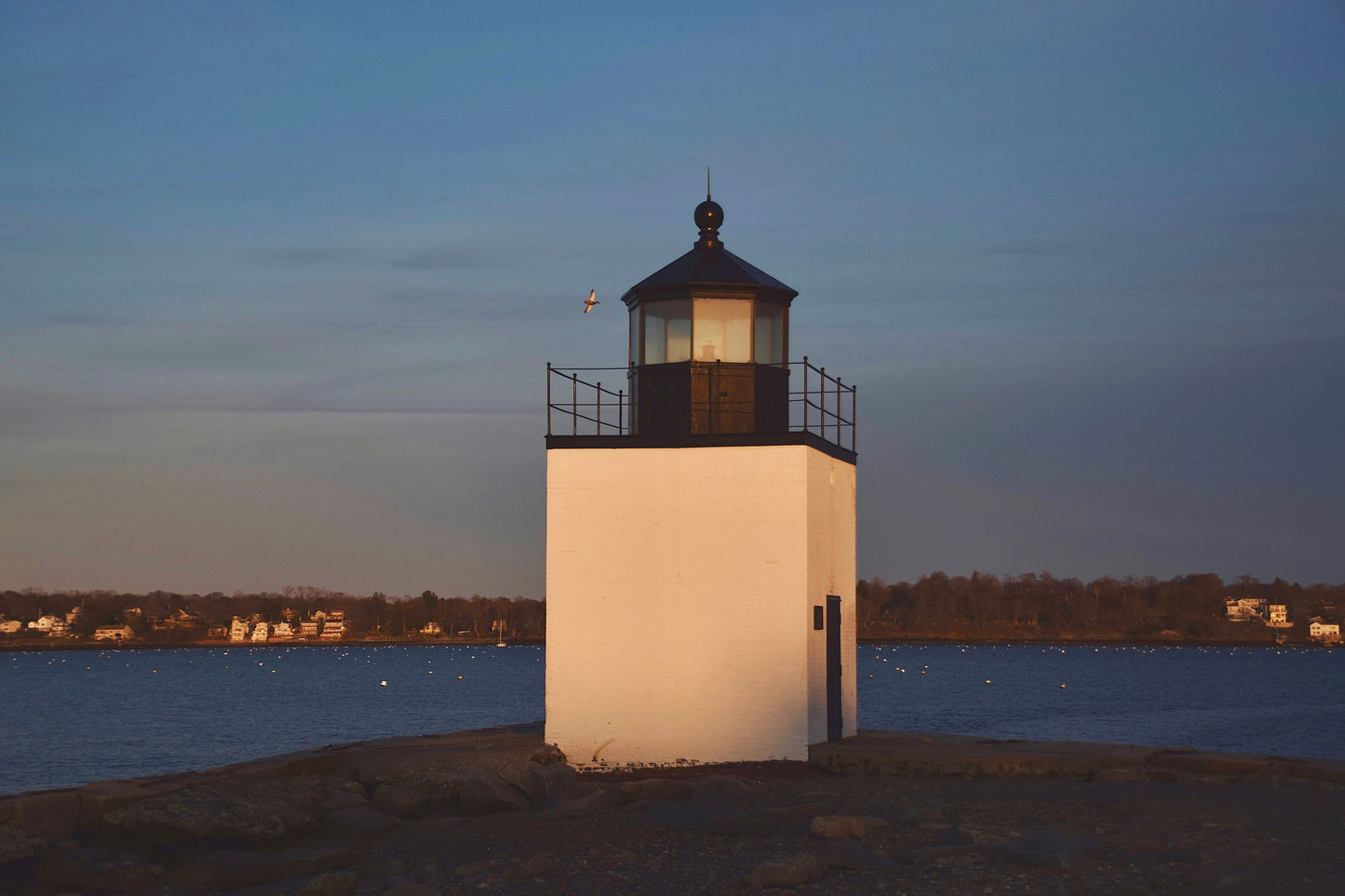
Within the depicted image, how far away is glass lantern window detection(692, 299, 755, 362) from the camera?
617 inches

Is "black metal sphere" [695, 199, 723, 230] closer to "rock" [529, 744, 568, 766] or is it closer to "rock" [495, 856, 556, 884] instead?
"rock" [529, 744, 568, 766]

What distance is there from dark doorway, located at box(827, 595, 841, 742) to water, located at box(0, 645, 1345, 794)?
14.1 metres

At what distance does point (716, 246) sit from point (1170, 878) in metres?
9.86

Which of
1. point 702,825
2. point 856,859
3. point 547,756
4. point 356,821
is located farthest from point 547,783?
point 856,859

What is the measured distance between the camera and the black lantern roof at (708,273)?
51.3ft

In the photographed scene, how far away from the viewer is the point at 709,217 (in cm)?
1662

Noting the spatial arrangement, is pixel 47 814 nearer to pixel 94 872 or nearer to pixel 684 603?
pixel 94 872

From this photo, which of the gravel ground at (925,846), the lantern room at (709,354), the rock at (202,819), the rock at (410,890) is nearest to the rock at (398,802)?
the gravel ground at (925,846)

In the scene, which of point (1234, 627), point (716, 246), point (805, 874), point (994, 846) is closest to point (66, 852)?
point (805, 874)

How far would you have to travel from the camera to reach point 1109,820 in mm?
11383

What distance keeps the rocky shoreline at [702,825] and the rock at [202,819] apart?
0.05 ft

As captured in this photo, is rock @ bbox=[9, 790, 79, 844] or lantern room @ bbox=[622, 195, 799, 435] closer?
A: rock @ bbox=[9, 790, 79, 844]

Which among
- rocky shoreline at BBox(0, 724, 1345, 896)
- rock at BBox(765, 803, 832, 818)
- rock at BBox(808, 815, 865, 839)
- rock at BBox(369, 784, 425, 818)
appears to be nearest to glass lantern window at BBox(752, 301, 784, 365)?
rocky shoreline at BBox(0, 724, 1345, 896)

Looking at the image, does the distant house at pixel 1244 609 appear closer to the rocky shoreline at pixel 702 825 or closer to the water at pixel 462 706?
the water at pixel 462 706
